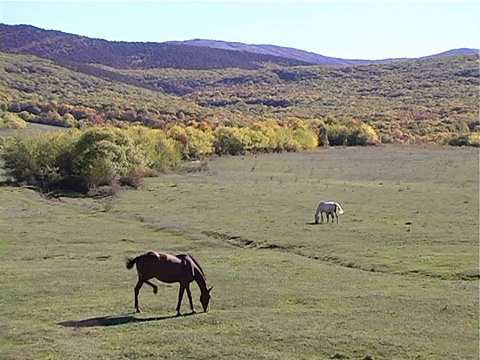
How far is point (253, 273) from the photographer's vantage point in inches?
1018

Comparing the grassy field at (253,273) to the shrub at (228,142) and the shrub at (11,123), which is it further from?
the shrub at (11,123)

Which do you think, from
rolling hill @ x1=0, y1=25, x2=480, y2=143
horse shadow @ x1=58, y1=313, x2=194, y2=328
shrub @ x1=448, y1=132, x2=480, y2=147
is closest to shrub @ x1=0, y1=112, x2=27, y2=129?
rolling hill @ x1=0, y1=25, x2=480, y2=143

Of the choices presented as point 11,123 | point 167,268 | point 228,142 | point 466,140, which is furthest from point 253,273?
point 466,140

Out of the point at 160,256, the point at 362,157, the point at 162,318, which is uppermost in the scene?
the point at 160,256

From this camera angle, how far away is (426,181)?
6259cm

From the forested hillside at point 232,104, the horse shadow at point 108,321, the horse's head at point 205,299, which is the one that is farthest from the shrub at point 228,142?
the horse shadow at point 108,321

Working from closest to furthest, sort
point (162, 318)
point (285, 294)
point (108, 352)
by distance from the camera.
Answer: point (108, 352), point (162, 318), point (285, 294)

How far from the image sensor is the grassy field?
17.0 metres

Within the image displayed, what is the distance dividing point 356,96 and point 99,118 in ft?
298

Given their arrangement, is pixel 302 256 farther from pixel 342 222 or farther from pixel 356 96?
pixel 356 96

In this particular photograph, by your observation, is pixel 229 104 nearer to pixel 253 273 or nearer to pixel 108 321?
pixel 253 273

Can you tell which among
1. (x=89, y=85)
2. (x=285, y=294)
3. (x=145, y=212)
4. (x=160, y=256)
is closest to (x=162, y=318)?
(x=160, y=256)

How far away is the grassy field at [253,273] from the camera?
17.0 m

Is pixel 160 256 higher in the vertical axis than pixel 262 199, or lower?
higher
